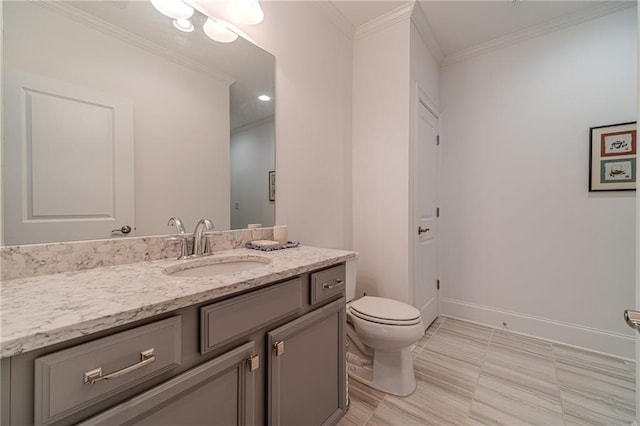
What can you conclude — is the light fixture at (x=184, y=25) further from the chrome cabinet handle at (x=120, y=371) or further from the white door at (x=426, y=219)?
the white door at (x=426, y=219)

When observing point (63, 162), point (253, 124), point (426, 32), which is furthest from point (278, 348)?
point (426, 32)

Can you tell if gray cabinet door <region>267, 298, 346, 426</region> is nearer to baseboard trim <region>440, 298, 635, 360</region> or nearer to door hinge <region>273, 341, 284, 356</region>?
door hinge <region>273, 341, 284, 356</region>

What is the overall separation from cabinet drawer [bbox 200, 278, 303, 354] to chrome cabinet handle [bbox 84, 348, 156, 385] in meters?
0.13

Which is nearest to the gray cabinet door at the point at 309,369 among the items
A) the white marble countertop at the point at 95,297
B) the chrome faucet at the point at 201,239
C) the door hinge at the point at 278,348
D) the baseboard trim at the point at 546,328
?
the door hinge at the point at 278,348

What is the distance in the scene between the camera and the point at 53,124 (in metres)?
0.87

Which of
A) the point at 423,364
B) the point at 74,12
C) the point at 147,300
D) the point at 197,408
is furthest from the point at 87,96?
the point at 423,364

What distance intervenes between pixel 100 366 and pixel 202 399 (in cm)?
30

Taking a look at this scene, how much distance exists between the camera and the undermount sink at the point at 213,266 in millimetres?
1029

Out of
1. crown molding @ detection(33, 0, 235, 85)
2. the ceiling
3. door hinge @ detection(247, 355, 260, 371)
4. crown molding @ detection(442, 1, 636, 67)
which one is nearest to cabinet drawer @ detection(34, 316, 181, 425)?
door hinge @ detection(247, 355, 260, 371)

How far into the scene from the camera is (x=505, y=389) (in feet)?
5.19

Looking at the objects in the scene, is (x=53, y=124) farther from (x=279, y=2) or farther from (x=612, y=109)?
(x=612, y=109)

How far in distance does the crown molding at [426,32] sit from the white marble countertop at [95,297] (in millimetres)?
2163

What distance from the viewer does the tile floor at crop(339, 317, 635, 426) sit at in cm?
A: 137

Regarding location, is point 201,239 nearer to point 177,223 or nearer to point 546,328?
point 177,223
